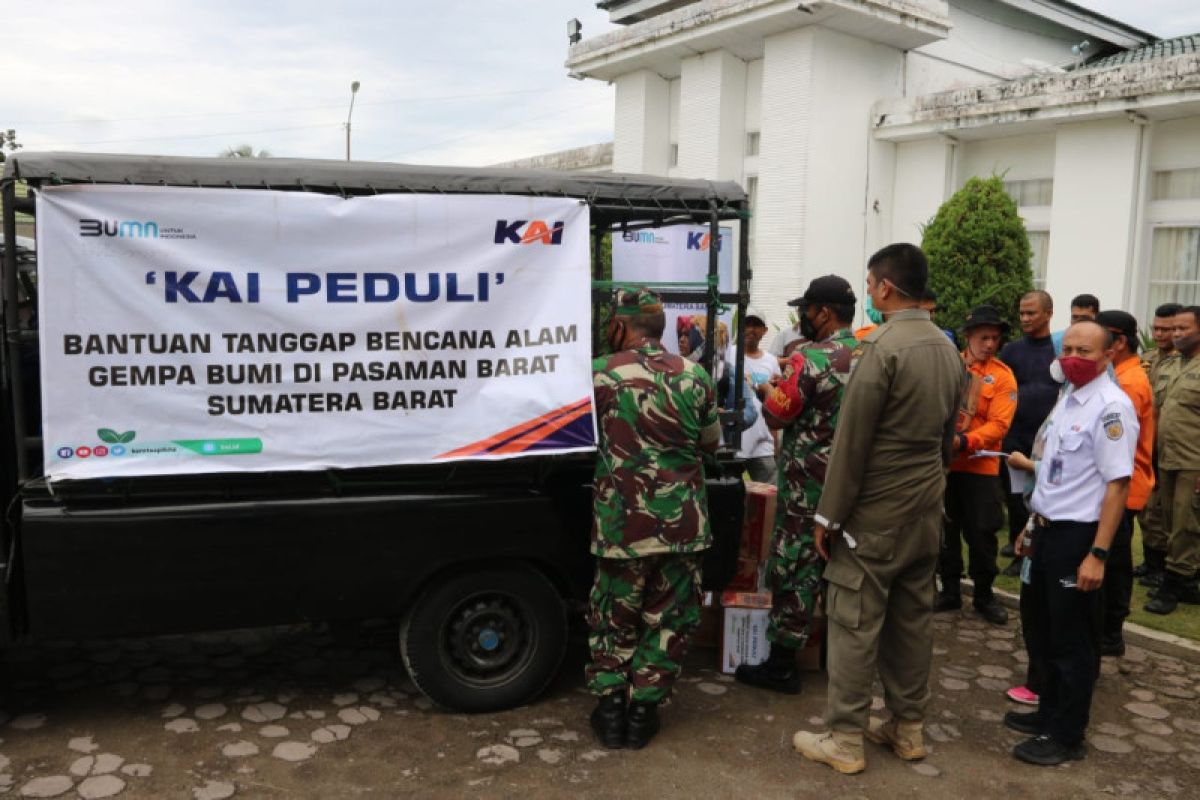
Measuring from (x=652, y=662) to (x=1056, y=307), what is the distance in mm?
9511

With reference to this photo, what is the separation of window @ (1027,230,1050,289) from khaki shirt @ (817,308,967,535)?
30.8 ft

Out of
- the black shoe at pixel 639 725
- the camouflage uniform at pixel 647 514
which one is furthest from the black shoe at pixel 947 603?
the black shoe at pixel 639 725

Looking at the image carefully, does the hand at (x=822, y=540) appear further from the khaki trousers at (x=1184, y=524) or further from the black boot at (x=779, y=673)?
the khaki trousers at (x=1184, y=524)

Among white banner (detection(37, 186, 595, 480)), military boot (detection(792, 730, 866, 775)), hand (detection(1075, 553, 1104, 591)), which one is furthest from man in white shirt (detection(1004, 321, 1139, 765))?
white banner (detection(37, 186, 595, 480))

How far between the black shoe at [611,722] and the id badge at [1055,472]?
1.89 metres

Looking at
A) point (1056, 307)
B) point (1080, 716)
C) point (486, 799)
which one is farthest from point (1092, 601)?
point (1056, 307)

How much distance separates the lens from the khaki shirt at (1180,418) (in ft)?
18.6

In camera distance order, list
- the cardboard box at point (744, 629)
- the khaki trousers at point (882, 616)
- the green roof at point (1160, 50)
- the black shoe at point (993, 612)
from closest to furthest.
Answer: the khaki trousers at point (882, 616)
the cardboard box at point (744, 629)
the black shoe at point (993, 612)
the green roof at point (1160, 50)

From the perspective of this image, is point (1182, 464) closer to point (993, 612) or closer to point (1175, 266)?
point (993, 612)

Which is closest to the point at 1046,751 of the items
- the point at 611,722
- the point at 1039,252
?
the point at 611,722

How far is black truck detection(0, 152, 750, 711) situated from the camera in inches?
137

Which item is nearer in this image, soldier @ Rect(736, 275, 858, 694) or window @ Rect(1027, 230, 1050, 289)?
soldier @ Rect(736, 275, 858, 694)

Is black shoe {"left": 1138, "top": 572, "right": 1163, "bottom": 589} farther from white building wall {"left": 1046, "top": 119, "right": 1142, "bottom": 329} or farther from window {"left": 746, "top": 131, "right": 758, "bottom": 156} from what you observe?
window {"left": 746, "top": 131, "right": 758, "bottom": 156}

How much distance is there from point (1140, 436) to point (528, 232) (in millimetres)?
2792
